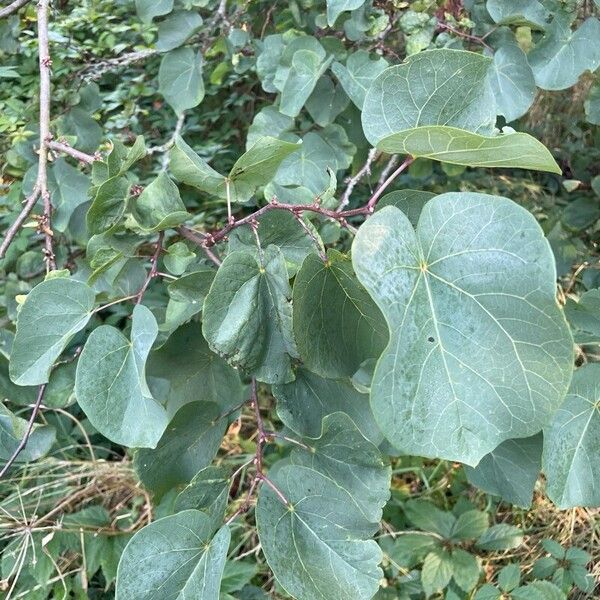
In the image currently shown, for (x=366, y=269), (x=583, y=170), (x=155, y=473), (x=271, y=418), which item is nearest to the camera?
(x=366, y=269)

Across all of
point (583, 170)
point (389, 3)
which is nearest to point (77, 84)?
point (389, 3)

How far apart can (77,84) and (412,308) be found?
1.00m

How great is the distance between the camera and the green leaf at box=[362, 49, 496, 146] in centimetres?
56

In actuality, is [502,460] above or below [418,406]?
below

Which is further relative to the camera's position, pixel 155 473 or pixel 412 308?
pixel 155 473

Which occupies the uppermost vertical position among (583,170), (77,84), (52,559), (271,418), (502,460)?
(77,84)

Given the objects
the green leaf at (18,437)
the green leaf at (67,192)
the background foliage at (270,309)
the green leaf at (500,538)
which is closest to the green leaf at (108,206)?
the background foliage at (270,309)

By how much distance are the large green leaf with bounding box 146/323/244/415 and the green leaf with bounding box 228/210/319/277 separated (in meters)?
0.11

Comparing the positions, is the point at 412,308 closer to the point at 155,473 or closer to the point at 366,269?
the point at 366,269

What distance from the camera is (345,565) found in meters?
0.55

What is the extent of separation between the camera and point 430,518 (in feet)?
4.39

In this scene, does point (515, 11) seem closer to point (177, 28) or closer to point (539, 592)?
point (177, 28)

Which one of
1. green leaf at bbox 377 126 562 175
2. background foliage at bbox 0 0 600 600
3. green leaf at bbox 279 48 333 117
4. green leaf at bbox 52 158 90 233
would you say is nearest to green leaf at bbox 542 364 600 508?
background foliage at bbox 0 0 600 600

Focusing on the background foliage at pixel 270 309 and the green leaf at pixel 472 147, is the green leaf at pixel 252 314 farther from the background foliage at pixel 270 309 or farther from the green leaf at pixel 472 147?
the green leaf at pixel 472 147
